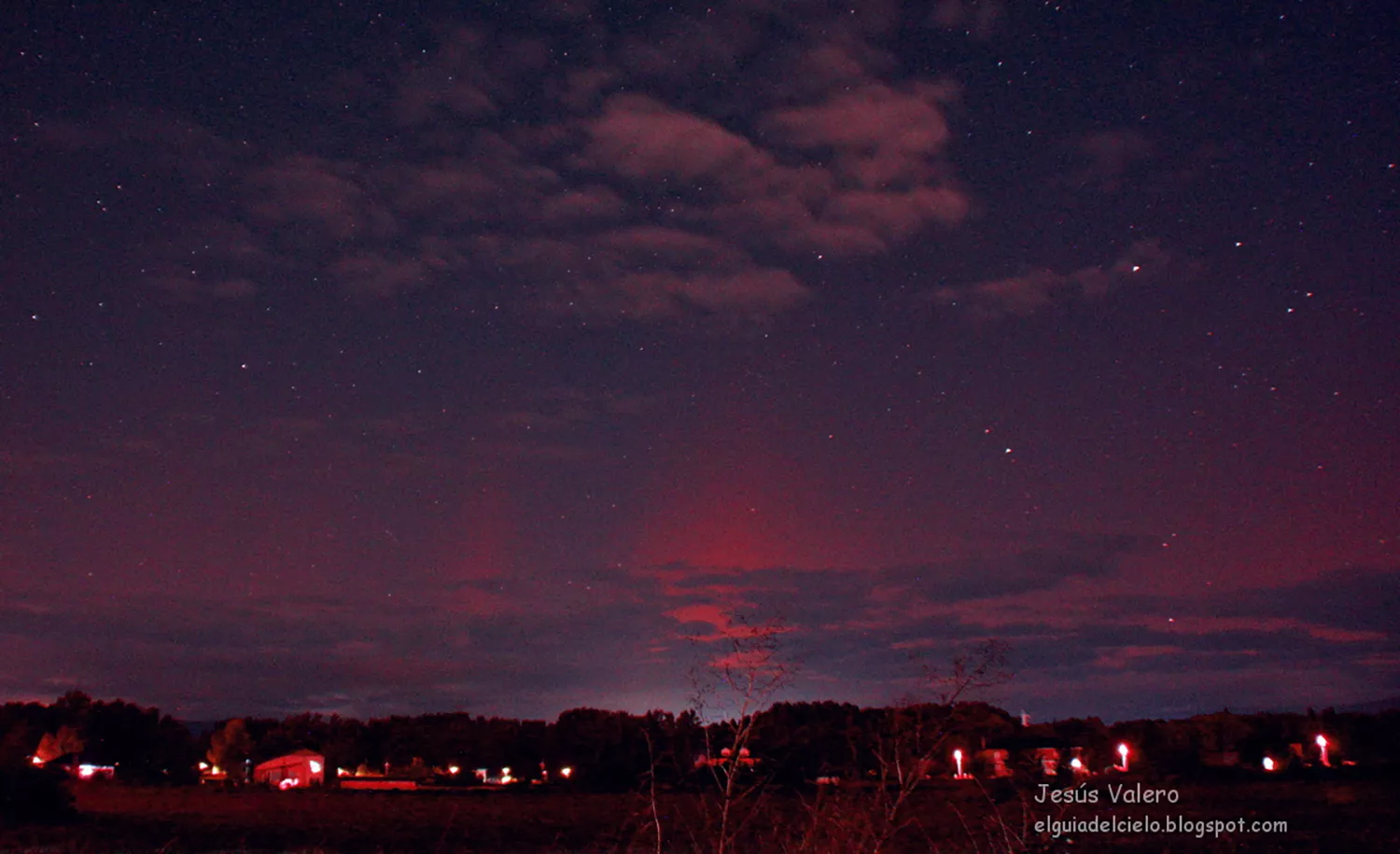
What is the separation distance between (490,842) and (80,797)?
112 ft

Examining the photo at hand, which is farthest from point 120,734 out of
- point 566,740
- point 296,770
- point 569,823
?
point 569,823

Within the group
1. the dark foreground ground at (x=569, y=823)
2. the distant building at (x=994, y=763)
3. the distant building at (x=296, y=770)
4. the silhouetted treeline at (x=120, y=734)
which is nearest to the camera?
the dark foreground ground at (x=569, y=823)

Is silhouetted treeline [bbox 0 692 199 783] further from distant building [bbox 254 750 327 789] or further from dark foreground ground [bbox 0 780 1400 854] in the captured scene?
dark foreground ground [bbox 0 780 1400 854]

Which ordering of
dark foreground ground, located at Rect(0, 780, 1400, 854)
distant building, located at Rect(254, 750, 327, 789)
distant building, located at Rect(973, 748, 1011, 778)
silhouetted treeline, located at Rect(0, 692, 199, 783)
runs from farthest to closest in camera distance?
silhouetted treeline, located at Rect(0, 692, 199, 783)
distant building, located at Rect(254, 750, 327, 789)
distant building, located at Rect(973, 748, 1011, 778)
dark foreground ground, located at Rect(0, 780, 1400, 854)

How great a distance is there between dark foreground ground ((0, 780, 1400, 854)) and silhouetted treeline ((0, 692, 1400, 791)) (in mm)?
5900

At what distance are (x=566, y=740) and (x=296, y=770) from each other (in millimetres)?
21314

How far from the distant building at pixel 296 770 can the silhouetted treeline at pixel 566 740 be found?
249 centimetres

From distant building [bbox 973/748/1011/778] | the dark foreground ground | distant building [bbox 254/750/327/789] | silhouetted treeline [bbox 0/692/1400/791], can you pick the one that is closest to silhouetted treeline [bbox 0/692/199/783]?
silhouetted treeline [bbox 0/692/1400/791]

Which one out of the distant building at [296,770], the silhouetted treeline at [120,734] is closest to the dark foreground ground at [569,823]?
the distant building at [296,770]

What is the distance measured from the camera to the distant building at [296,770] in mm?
79875

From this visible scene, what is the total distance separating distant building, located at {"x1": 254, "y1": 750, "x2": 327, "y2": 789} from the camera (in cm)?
7988

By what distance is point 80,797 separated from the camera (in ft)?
170

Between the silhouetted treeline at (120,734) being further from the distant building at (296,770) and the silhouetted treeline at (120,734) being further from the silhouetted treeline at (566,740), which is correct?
the distant building at (296,770)

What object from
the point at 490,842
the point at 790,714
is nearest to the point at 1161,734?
the point at 790,714
